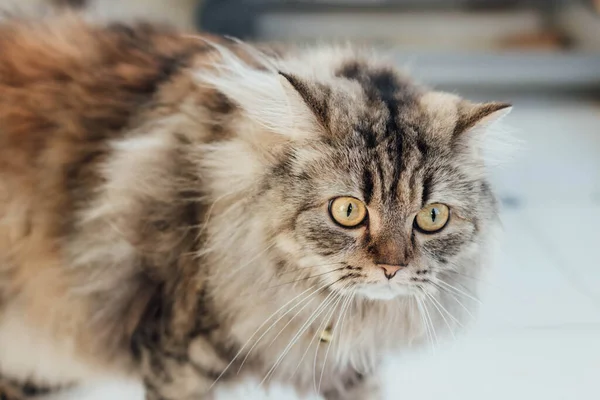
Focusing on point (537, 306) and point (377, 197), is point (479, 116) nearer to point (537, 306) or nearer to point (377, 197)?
point (377, 197)

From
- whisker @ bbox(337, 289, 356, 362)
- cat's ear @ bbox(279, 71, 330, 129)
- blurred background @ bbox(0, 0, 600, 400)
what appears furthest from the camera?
blurred background @ bbox(0, 0, 600, 400)

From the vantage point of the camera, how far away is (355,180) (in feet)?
2.85

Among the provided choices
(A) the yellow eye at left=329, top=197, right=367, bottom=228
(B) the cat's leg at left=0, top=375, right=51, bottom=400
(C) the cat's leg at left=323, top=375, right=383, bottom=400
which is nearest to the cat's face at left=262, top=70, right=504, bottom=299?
(A) the yellow eye at left=329, top=197, right=367, bottom=228

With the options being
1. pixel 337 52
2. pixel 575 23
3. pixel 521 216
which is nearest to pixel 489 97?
pixel 575 23

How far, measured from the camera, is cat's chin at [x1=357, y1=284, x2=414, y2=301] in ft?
2.93

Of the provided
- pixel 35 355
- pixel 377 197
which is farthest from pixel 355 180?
pixel 35 355

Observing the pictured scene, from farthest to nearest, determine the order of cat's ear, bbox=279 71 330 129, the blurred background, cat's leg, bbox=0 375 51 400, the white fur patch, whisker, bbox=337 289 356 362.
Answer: the blurred background < cat's leg, bbox=0 375 51 400 < the white fur patch < whisker, bbox=337 289 356 362 < cat's ear, bbox=279 71 330 129

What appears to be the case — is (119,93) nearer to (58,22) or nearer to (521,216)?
(58,22)

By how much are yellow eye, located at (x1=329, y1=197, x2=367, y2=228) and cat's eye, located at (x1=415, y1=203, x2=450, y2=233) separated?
8 centimetres

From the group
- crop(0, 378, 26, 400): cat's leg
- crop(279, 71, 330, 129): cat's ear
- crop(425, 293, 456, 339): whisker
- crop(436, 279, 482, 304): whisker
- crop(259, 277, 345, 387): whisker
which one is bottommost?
crop(0, 378, 26, 400): cat's leg

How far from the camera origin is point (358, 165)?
0.87 metres

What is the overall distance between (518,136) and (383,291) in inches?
38.5

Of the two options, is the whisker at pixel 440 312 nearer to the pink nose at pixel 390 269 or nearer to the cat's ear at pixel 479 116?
the pink nose at pixel 390 269

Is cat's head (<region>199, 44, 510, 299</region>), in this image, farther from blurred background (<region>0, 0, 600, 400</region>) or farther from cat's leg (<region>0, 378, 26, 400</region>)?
cat's leg (<region>0, 378, 26, 400</region>)
